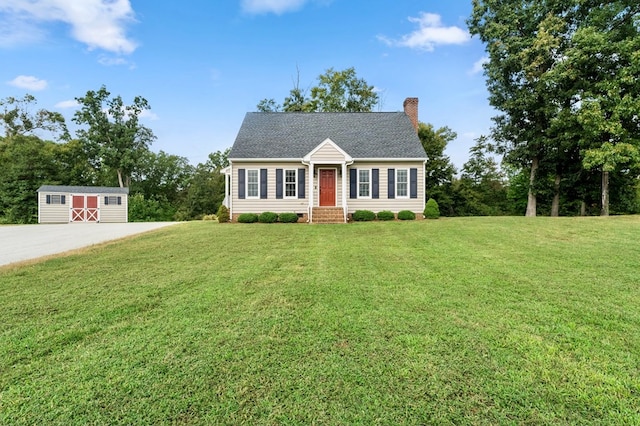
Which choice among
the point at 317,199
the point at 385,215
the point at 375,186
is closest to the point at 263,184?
the point at 317,199

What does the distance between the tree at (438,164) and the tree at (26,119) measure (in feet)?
107

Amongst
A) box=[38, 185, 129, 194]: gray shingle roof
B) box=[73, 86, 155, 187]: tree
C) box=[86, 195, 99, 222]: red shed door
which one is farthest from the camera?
box=[73, 86, 155, 187]: tree

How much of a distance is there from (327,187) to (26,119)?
1238 inches

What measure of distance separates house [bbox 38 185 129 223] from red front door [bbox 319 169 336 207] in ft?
52.5

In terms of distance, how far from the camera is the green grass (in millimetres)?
2062

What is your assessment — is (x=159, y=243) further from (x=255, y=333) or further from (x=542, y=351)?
(x=542, y=351)

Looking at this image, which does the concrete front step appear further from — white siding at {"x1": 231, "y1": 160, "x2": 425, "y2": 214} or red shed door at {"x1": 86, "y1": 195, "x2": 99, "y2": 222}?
red shed door at {"x1": 86, "y1": 195, "x2": 99, "y2": 222}

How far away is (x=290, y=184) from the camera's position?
51.1ft

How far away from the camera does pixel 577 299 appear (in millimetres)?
3967

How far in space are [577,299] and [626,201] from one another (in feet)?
70.5

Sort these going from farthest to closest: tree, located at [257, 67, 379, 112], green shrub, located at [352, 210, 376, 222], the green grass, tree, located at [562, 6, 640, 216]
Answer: tree, located at [257, 67, 379, 112] → green shrub, located at [352, 210, 376, 222] → tree, located at [562, 6, 640, 216] → the green grass

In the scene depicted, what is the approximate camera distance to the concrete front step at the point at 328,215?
14336 mm

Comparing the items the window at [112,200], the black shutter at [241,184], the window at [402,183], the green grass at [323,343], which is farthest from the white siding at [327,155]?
the window at [112,200]

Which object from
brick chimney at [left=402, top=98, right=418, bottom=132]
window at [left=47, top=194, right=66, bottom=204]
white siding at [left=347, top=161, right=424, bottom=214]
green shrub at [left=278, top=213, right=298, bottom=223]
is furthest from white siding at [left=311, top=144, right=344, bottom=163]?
window at [left=47, top=194, right=66, bottom=204]
